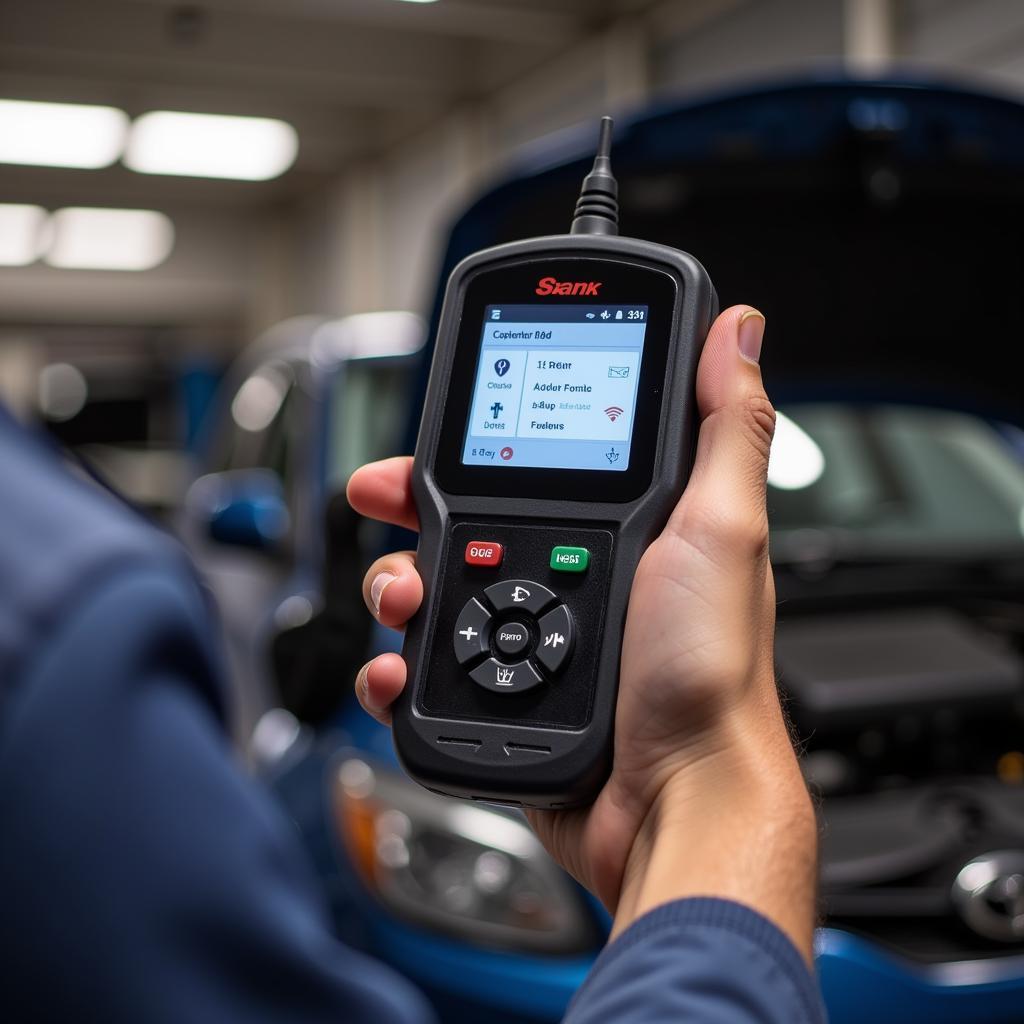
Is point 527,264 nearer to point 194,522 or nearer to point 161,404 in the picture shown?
point 194,522

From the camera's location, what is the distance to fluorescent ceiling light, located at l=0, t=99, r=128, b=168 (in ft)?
27.3

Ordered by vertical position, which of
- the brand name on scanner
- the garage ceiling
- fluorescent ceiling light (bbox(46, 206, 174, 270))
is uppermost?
the garage ceiling

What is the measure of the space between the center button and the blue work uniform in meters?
0.25

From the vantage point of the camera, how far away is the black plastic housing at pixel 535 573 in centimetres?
75

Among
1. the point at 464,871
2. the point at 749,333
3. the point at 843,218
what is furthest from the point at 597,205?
the point at 464,871

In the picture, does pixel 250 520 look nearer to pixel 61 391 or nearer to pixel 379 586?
pixel 379 586

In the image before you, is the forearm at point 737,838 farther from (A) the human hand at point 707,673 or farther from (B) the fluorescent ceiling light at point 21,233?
(B) the fluorescent ceiling light at point 21,233

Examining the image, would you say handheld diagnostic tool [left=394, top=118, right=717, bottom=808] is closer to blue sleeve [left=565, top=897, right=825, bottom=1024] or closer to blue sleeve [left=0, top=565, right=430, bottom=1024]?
blue sleeve [left=565, top=897, right=825, bottom=1024]

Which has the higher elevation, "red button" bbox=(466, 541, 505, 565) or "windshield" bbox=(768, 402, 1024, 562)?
"red button" bbox=(466, 541, 505, 565)

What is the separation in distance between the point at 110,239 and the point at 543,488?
40.9 feet

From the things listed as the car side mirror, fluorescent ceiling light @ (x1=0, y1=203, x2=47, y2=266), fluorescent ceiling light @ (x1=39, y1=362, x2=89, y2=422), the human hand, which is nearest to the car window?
the car side mirror

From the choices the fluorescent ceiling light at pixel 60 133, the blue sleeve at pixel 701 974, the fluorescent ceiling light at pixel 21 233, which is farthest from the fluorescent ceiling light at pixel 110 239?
the blue sleeve at pixel 701 974

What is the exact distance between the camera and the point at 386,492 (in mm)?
875

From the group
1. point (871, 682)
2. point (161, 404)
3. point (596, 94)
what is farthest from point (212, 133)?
point (871, 682)
